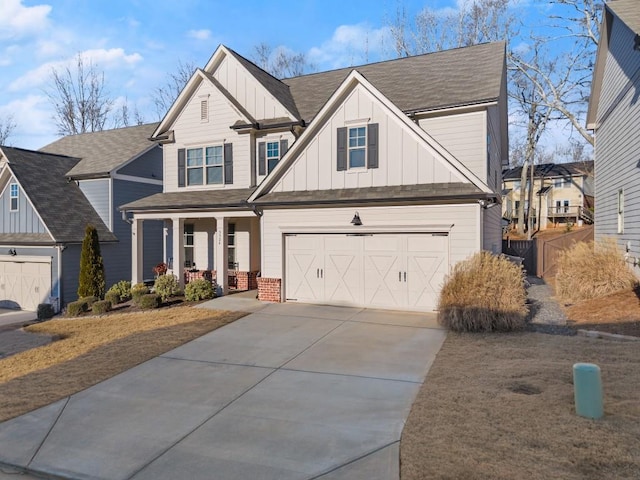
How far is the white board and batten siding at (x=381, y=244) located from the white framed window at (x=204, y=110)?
557 centimetres

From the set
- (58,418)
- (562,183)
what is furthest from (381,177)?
(562,183)

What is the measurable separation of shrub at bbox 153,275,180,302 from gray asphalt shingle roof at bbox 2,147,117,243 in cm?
579

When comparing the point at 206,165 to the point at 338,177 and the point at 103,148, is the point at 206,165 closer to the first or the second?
the point at 338,177

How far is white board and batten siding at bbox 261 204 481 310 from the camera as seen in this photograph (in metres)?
11.3

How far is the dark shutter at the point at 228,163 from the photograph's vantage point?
1638cm

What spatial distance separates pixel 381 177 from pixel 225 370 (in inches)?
289

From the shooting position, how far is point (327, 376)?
7023 millimetres

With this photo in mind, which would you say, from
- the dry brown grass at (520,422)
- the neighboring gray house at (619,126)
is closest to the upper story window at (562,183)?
the neighboring gray house at (619,126)

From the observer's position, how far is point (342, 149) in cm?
1298

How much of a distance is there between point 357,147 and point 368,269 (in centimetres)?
359

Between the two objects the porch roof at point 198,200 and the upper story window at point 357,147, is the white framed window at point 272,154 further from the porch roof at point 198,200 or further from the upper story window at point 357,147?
A: the upper story window at point 357,147

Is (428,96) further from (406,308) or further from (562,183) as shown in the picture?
(562,183)

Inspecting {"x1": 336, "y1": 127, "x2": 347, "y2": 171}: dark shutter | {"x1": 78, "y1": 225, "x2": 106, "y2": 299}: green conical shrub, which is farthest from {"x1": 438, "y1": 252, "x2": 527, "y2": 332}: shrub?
{"x1": 78, "y1": 225, "x2": 106, "y2": 299}: green conical shrub

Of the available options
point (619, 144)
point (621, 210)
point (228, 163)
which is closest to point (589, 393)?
point (621, 210)
